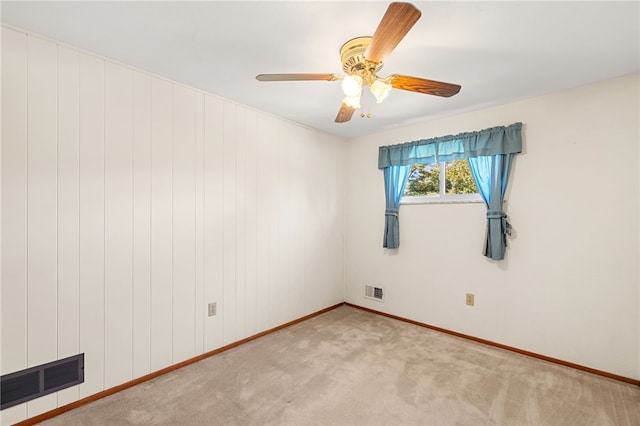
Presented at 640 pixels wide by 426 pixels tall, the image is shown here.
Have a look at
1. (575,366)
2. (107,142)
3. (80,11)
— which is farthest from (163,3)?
(575,366)

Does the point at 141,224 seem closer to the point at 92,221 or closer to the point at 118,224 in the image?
the point at 118,224

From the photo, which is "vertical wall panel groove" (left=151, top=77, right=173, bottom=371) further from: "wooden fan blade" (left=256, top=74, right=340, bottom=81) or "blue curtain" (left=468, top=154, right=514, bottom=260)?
"blue curtain" (left=468, top=154, right=514, bottom=260)

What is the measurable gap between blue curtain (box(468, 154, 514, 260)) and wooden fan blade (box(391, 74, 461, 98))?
132 cm

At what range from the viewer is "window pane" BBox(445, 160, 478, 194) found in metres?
3.13

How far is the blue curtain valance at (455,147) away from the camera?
9.05 ft

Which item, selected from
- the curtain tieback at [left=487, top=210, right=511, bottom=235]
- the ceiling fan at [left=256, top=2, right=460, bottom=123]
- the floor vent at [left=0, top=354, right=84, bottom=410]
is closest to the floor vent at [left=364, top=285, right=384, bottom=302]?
the curtain tieback at [left=487, top=210, right=511, bottom=235]

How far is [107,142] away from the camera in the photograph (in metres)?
2.08

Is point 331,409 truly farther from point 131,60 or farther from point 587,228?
point 131,60

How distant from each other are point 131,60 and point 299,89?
4.03 feet

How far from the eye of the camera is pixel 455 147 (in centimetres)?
314

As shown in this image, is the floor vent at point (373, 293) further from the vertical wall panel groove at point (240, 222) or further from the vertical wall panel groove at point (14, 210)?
the vertical wall panel groove at point (14, 210)

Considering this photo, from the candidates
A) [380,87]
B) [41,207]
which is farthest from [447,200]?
[41,207]

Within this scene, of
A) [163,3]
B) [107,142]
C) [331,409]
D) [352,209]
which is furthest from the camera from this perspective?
[352,209]

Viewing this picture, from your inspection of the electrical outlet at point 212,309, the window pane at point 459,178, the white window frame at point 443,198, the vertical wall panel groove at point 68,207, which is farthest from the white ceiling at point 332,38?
the electrical outlet at point 212,309
